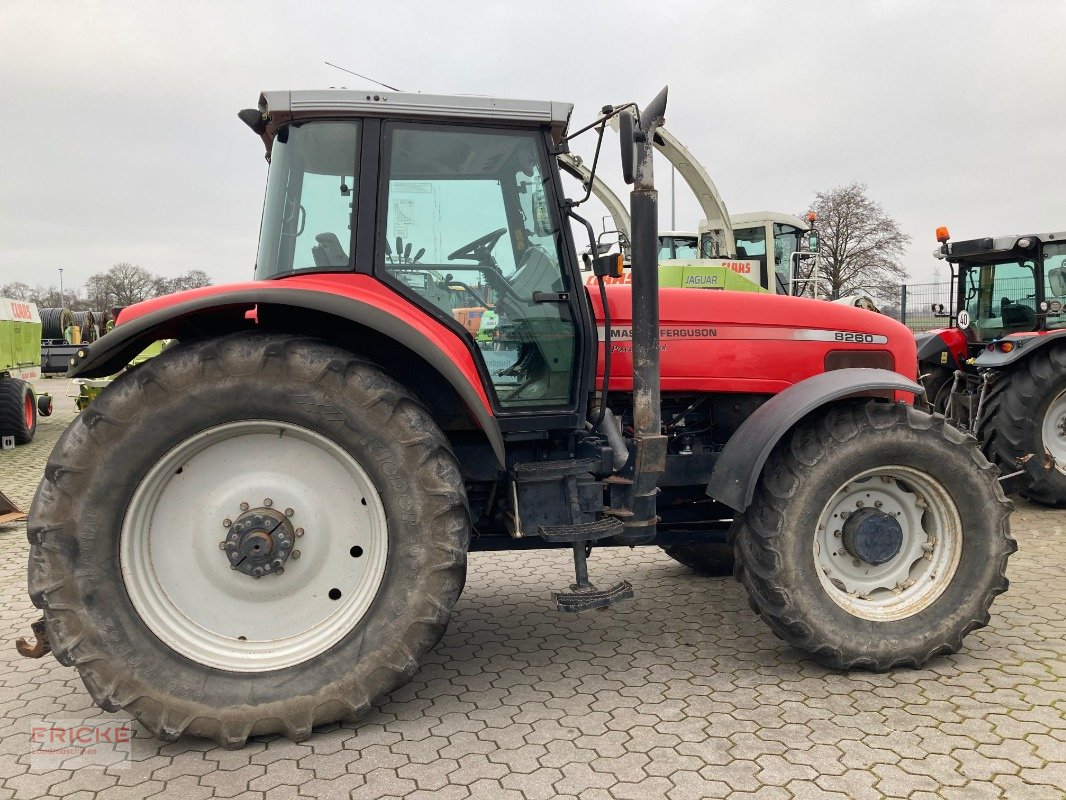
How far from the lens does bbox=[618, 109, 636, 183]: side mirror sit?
3164 millimetres

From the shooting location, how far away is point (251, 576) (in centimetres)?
310

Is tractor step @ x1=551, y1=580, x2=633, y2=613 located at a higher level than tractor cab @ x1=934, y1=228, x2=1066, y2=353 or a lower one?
lower

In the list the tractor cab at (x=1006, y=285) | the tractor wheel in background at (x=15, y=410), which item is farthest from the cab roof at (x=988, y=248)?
the tractor wheel in background at (x=15, y=410)

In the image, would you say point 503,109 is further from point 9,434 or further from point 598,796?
point 9,434

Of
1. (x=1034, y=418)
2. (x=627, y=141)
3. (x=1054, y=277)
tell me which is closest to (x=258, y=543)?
(x=627, y=141)

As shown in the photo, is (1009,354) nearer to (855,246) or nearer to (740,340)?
(740,340)

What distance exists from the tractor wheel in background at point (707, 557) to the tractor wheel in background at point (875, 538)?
133 cm

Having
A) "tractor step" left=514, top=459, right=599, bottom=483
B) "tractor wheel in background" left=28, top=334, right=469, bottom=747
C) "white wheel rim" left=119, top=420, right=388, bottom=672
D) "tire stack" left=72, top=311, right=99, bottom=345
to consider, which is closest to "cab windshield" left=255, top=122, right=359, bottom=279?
"tractor wheel in background" left=28, top=334, right=469, bottom=747

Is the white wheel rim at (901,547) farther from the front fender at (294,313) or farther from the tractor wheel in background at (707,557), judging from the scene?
the front fender at (294,313)

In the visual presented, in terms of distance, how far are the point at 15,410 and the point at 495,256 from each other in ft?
35.4

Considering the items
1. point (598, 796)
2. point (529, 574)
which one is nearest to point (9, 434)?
point (529, 574)

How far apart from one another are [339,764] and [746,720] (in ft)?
4.84

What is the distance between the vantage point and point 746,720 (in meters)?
3.13

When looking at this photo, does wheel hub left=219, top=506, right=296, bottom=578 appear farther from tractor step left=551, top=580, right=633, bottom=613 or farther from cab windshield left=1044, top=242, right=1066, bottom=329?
cab windshield left=1044, top=242, right=1066, bottom=329
